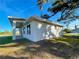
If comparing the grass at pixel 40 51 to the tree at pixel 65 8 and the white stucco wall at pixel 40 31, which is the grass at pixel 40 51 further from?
the tree at pixel 65 8

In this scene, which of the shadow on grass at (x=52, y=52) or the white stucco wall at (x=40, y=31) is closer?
the shadow on grass at (x=52, y=52)

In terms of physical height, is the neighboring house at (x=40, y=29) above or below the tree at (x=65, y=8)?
below

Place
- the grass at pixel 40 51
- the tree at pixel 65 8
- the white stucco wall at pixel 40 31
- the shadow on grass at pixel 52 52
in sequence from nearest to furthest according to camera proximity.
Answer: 1. the grass at pixel 40 51
2. the shadow on grass at pixel 52 52
3. the white stucco wall at pixel 40 31
4. the tree at pixel 65 8

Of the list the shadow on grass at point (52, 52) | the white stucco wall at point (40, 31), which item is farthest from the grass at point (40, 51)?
the white stucco wall at point (40, 31)

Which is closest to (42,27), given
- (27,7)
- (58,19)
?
(58,19)

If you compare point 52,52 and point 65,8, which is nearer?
point 52,52

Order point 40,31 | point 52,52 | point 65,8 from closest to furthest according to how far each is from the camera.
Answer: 1. point 52,52
2. point 40,31
3. point 65,8

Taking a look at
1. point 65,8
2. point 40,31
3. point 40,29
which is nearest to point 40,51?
point 40,31

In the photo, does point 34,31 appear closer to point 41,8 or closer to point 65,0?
point 65,0

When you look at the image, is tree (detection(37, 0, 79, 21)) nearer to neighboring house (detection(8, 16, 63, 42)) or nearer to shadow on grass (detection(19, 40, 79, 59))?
neighboring house (detection(8, 16, 63, 42))

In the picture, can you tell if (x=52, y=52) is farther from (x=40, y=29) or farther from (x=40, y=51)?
(x=40, y=29)

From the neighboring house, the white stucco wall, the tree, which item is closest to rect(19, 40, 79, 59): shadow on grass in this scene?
the white stucco wall

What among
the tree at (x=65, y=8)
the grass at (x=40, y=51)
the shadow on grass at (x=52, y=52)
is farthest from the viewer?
the tree at (x=65, y=8)

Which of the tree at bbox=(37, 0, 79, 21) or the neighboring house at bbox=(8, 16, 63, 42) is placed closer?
the neighboring house at bbox=(8, 16, 63, 42)
